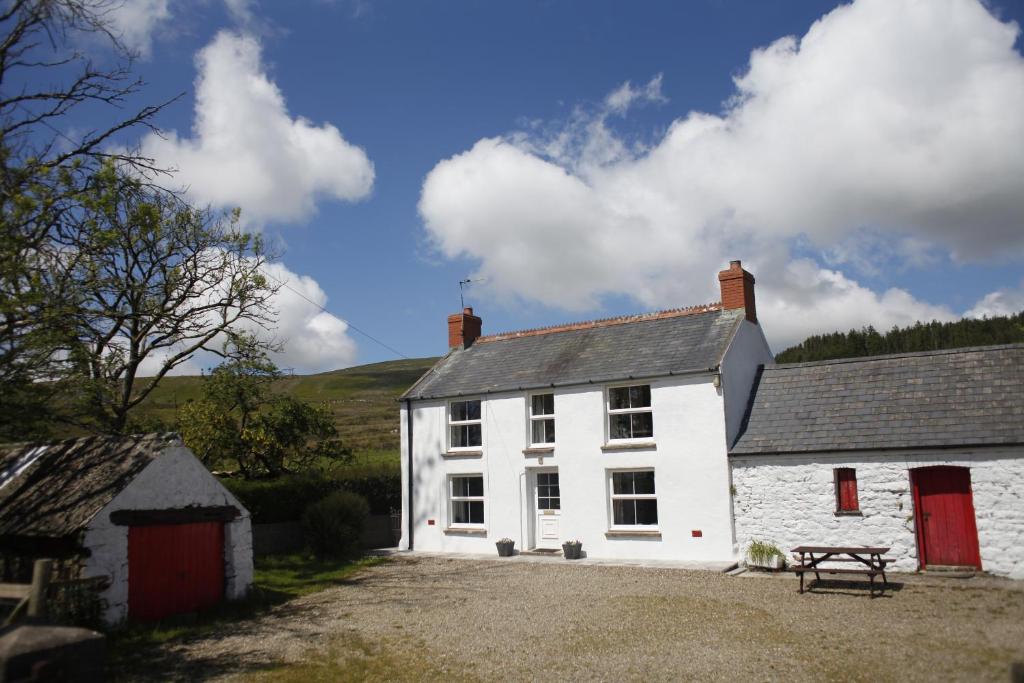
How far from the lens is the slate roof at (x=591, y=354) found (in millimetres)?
20203

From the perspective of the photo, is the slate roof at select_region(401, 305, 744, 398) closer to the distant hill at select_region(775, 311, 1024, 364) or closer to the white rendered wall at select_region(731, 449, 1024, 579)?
the white rendered wall at select_region(731, 449, 1024, 579)

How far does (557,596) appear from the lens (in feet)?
48.8

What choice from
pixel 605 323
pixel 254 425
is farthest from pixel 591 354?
pixel 254 425

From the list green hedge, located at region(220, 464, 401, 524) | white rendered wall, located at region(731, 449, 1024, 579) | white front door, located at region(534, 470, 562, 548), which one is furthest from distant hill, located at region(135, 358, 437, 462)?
white rendered wall, located at region(731, 449, 1024, 579)

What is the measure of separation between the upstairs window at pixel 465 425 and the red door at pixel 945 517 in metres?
12.1

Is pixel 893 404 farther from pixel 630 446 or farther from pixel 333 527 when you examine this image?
pixel 333 527

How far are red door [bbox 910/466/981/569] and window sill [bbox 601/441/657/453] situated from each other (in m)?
6.19

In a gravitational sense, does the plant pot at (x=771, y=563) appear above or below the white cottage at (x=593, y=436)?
below

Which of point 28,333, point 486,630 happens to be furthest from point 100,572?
point 486,630

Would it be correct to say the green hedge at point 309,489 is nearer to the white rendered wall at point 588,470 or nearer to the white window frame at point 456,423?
the white rendered wall at point 588,470

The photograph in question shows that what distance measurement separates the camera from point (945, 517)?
15.7m

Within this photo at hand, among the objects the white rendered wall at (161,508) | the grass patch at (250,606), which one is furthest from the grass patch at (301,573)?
the white rendered wall at (161,508)

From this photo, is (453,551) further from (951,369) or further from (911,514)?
(951,369)

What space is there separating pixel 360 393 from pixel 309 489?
7782 cm
